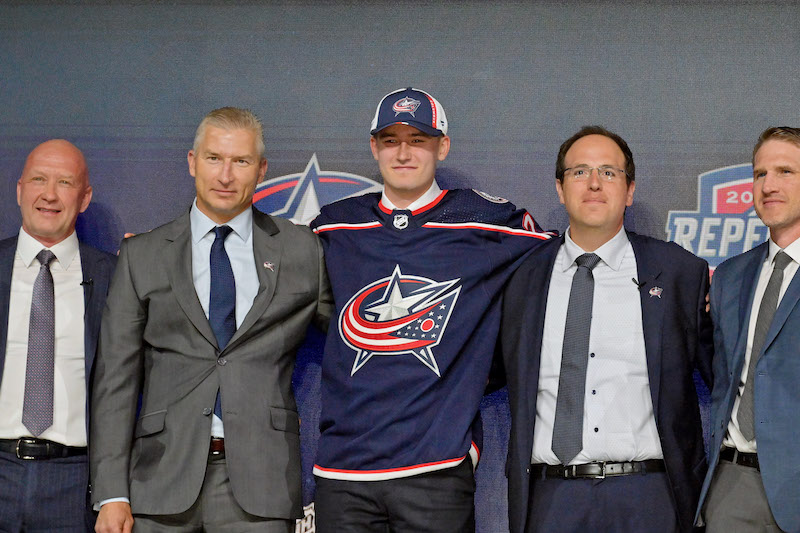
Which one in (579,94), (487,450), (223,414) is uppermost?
(579,94)

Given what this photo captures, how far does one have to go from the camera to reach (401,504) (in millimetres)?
2857

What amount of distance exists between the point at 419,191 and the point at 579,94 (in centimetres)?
98

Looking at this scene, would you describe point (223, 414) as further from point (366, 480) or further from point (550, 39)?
A: point (550, 39)

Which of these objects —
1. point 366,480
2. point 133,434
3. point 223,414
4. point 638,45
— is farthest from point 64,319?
point 638,45

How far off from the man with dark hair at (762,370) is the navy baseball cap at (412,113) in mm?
1080

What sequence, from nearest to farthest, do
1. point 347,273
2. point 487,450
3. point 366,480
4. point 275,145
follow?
point 366,480 → point 347,273 → point 487,450 → point 275,145

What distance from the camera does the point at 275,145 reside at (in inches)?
150

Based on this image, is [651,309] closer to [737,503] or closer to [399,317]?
[737,503]

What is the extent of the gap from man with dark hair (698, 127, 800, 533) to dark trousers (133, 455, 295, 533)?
4.59 ft

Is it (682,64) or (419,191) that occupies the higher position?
(682,64)

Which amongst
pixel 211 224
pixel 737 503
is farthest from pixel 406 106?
pixel 737 503

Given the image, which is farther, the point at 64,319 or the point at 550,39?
the point at 550,39

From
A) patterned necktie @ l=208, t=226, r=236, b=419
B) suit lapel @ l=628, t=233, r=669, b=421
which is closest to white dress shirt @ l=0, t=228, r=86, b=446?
patterned necktie @ l=208, t=226, r=236, b=419

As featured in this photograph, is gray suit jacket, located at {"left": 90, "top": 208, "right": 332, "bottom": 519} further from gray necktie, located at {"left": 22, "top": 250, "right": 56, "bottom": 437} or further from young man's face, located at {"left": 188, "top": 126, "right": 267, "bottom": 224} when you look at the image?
gray necktie, located at {"left": 22, "top": 250, "right": 56, "bottom": 437}
